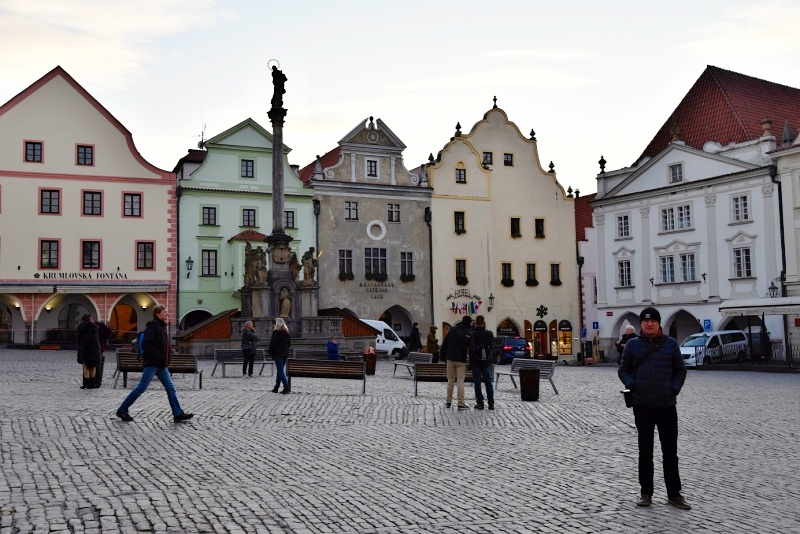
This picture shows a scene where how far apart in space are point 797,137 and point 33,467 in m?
44.8

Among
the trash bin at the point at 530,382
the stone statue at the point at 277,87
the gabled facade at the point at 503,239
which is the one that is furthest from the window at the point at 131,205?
the trash bin at the point at 530,382

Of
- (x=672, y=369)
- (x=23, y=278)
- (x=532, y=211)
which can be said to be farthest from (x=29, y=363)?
(x=532, y=211)

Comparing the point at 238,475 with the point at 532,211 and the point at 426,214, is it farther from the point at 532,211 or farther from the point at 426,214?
the point at 532,211

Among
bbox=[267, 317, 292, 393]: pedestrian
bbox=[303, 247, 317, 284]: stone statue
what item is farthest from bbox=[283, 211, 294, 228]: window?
bbox=[267, 317, 292, 393]: pedestrian

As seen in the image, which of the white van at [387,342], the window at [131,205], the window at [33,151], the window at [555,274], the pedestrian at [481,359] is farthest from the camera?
the window at [555,274]

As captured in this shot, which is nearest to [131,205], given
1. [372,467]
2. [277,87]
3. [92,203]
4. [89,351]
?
[92,203]

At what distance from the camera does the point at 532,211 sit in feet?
197

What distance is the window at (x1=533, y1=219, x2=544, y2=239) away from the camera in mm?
60156

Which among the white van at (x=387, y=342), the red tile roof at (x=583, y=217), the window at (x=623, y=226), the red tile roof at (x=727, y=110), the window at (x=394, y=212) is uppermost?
the red tile roof at (x=727, y=110)

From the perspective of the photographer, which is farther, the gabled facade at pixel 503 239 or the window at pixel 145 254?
the gabled facade at pixel 503 239

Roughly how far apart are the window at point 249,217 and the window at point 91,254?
759cm

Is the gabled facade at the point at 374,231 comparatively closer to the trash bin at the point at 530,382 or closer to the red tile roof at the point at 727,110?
the red tile roof at the point at 727,110

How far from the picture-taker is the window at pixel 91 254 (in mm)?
47906

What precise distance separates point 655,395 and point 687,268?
1806 inches
